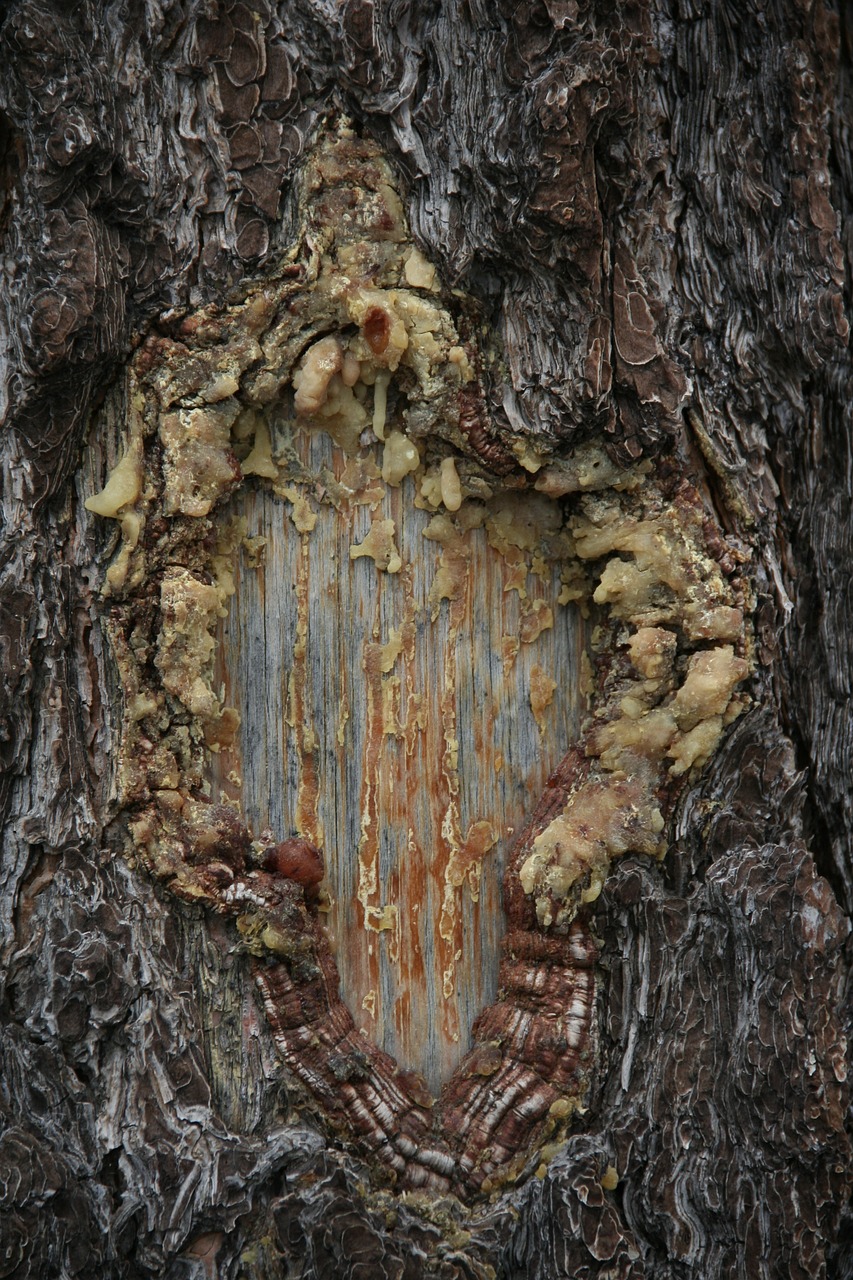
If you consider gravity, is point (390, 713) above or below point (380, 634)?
below

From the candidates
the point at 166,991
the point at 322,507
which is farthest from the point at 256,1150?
the point at 322,507

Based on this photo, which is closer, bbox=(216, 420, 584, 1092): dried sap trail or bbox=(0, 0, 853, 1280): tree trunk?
bbox=(0, 0, 853, 1280): tree trunk

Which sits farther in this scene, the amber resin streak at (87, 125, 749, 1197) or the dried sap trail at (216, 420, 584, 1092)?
the dried sap trail at (216, 420, 584, 1092)
